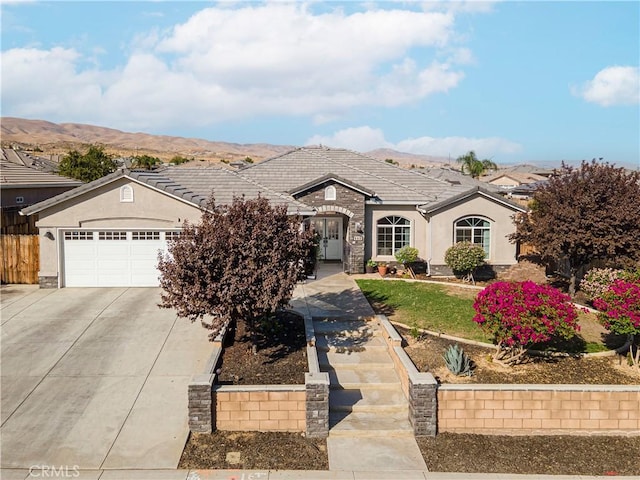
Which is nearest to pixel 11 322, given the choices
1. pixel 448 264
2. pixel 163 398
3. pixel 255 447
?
pixel 163 398

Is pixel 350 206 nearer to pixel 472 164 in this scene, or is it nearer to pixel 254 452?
pixel 254 452

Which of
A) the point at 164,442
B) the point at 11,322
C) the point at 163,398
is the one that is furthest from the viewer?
the point at 11,322

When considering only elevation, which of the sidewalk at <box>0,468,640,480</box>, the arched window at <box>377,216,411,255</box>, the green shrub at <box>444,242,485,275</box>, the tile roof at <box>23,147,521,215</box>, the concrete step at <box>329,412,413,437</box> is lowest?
the sidewalk at <box>0,468,640,480</box>

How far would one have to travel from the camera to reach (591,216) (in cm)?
1667

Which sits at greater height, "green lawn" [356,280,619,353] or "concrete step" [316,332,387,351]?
"green lawn" [356,280,619,353]

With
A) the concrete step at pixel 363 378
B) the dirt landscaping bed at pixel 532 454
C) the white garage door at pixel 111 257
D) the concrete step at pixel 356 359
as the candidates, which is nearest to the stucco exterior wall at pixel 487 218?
the concrete step at pixel 356 359

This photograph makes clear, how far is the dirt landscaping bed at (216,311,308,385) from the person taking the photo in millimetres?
10422

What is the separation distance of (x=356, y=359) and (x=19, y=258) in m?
13.3

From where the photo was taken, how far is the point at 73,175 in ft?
118

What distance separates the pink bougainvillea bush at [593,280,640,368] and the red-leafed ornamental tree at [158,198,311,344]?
6.65 m

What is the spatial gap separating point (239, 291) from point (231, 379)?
1721 millimetres

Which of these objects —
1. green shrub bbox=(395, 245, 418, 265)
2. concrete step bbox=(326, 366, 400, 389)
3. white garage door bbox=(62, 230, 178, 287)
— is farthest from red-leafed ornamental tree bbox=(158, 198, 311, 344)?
green shrub bbox=(395, 245, 418, 265)

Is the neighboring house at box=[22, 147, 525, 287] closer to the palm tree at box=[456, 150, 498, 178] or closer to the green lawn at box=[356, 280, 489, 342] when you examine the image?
the green lawn at box=[356, 280, 489, 342]

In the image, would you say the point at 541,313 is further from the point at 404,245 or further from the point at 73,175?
the point at 73,175
